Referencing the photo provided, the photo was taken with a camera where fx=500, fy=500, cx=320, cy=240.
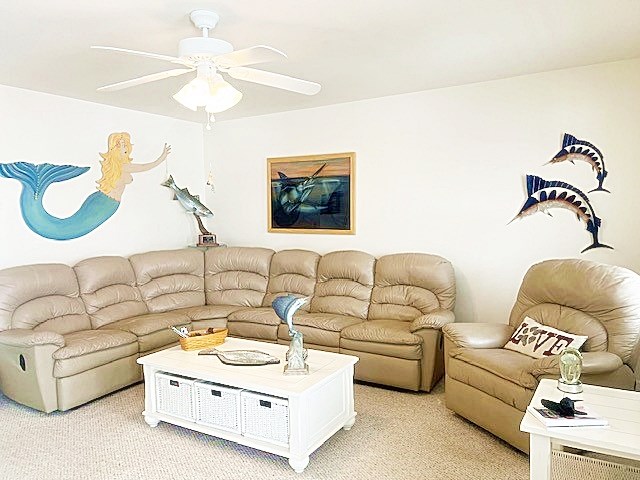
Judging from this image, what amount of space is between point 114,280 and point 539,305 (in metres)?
3.67

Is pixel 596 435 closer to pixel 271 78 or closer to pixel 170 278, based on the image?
pixel 271 78

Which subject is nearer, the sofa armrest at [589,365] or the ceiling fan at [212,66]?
the ceiling fan at [212,66]

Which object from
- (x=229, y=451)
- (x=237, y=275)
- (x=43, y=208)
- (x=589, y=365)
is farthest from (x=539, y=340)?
(x=43, y=208)

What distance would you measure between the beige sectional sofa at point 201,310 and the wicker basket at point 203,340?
77cm

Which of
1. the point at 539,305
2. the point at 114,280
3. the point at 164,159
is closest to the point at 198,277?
the point at 114,280

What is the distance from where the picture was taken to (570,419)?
6.92 feet

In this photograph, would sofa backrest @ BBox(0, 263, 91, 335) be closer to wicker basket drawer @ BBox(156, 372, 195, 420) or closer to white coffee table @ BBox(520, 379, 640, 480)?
wicker basket drawer @ BBox(156, 372, 195, 420)

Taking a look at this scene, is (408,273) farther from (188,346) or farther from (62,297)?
(62,297)

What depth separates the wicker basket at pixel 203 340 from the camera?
3496mm

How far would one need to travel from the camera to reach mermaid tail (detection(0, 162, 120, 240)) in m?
4.32

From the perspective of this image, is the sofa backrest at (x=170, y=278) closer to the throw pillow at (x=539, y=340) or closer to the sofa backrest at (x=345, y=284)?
the sofa backrest at (x=345, y=284)

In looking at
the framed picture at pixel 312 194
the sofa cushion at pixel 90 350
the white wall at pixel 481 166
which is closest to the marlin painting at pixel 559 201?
the white wall at pixel 481 166

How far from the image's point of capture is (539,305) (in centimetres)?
351

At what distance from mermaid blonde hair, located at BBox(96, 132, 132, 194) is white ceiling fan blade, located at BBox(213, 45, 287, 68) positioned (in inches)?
109
